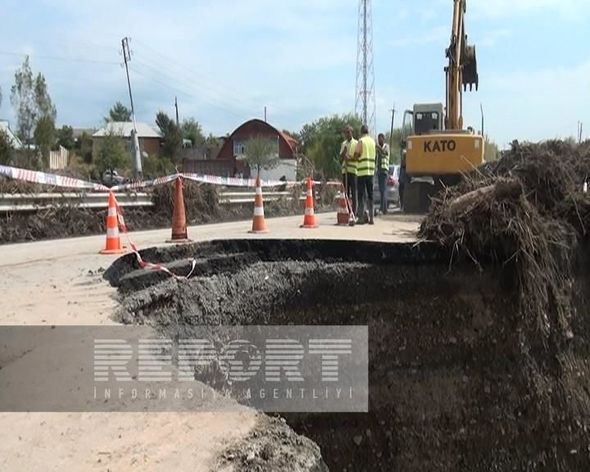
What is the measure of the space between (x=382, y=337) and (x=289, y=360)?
130 centimetres

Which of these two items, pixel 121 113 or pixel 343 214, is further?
pixel 121 113

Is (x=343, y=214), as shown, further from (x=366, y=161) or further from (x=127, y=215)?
(x=127, y=215)

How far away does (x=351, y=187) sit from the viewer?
12031 millimetres

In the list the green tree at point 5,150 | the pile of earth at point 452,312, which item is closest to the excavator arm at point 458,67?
the pile of earth at point 452,312

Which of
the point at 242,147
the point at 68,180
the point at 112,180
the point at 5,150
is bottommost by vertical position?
the point at 68,180

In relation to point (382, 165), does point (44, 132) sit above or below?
above

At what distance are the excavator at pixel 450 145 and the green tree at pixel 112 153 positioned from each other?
4103 centimetres

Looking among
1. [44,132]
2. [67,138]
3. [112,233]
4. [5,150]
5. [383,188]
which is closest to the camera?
[112,233]

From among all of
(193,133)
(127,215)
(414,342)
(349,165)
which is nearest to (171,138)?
(193,133)

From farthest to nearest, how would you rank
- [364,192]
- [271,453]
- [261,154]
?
[261,154]
[364,192]
[271,453]

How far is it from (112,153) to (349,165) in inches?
1818

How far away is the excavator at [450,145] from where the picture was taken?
12.4 m

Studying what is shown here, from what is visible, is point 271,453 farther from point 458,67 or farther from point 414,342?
point 458,67

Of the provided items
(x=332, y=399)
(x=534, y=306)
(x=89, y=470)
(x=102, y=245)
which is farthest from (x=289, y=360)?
(x=102, y=245)
